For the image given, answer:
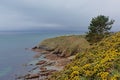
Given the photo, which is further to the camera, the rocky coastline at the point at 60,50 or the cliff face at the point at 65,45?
the cliff face at the point at 65,45

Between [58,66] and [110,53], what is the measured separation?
1486 inches

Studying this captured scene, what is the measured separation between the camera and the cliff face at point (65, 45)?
73688 millimetres

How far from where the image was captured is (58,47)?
84375mm

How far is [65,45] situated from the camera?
81.0 meters

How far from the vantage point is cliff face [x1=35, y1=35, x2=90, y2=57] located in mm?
73688

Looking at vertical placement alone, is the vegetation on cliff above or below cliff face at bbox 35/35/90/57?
above

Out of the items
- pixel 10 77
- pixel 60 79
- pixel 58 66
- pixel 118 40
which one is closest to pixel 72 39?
pixel 58 66

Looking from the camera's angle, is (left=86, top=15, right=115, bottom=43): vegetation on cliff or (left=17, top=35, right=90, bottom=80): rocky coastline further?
(left=86, top=15, right=115, bottom=43): vegetation on cliff

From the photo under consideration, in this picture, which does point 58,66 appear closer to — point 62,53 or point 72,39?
point 62,53

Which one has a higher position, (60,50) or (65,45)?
(65,45)

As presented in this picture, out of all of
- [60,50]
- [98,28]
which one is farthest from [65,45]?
[98,28]

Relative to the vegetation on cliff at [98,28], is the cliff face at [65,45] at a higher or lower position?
lower

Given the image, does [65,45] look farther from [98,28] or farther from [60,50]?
[98,28]

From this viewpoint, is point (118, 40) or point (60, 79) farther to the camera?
point (118, 40)
